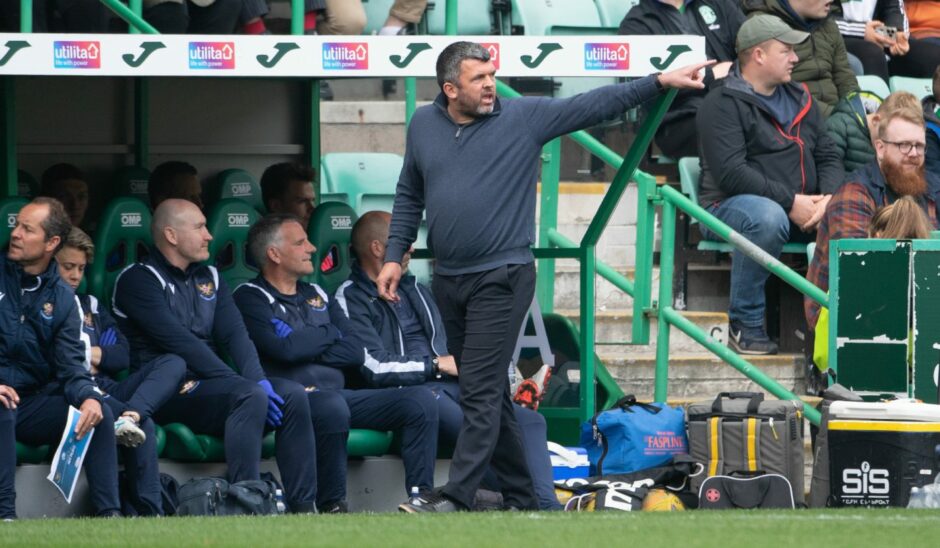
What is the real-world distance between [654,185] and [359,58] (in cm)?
280

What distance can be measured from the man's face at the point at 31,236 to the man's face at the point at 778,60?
16.6 ft

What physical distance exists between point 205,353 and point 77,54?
1.55m

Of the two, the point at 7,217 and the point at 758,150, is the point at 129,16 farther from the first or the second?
the point at 758,150

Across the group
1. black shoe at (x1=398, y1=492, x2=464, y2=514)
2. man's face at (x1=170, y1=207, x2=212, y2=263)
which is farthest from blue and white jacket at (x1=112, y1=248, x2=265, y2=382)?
black shoe at (x1=398, y1=492, x2=464, y2=514)

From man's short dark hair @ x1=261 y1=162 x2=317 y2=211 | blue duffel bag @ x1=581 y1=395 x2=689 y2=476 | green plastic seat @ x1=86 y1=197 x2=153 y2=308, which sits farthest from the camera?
man's short dark hair @ x1=261 y1=162 x2=317 y2=211

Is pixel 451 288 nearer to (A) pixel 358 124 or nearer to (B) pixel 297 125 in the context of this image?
(B) pixel 297 125

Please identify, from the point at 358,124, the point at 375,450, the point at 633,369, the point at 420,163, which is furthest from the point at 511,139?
the point at 358,124

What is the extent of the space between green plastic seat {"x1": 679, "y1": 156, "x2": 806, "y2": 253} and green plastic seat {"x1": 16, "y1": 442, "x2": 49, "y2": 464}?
4.76 metres

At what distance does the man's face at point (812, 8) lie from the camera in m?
12.5

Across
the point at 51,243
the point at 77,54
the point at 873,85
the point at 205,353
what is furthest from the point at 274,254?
the point at 873,85

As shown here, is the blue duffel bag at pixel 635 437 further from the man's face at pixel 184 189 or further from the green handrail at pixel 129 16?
the green handrail at pixel 129 16

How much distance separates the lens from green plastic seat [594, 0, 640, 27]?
43.3 ft

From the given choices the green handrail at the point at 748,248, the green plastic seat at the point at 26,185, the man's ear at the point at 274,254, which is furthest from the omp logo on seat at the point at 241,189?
the green handrail at the point at 748,248

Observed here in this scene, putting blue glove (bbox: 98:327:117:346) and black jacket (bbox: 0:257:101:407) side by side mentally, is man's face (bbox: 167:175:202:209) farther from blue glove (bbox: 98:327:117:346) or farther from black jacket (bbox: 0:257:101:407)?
black jacket (bbox: 0:257:101:407)
